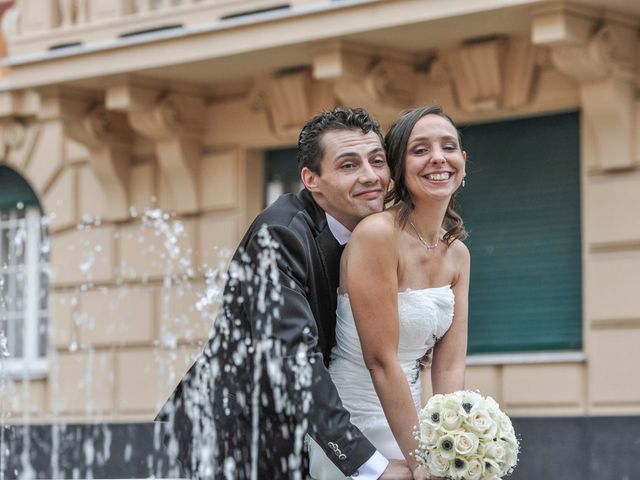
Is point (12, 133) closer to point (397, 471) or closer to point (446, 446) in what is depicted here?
point (397, 471)

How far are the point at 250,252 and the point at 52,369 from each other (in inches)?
420

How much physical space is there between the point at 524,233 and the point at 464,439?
8280 millimetres

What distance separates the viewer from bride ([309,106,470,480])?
5.00 metres

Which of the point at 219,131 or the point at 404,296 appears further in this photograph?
the point at 219,131

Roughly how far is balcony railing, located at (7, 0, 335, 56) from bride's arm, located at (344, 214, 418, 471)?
8000 millimetres

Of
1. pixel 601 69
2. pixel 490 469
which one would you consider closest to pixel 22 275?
pixel 601 69

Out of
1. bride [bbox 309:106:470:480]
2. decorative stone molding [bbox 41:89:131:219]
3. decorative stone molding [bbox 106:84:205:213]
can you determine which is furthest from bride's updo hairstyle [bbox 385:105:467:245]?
decorative stone molding [bbox 41:89:131:219]

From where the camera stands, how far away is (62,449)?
14.4 metres

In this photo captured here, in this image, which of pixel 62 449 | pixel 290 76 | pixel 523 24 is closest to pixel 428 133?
pixel 523 24

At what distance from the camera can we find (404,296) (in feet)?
16.8

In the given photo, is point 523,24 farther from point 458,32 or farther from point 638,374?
point 638,374

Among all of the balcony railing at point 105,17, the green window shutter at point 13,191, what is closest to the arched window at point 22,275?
the green window shutter at point 13,191

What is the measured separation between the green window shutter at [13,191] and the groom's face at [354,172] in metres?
10.9

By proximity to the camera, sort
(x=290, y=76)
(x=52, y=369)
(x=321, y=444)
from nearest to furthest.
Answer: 1. (x=321, y=444)
2. (x=290, y=76)
3. (x=52, y=369)
